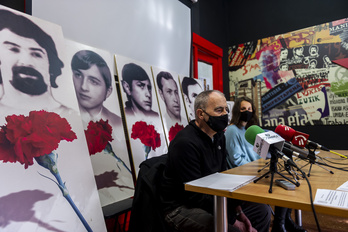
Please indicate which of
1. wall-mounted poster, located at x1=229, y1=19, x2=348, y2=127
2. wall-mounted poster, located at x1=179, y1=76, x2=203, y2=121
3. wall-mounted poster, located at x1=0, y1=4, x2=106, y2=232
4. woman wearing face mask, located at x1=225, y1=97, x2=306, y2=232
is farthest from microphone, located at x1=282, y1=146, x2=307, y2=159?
wall-mounted poster, located at x1=229, y1=19, x2=348, y2=127

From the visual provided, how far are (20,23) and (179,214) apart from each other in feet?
4.73

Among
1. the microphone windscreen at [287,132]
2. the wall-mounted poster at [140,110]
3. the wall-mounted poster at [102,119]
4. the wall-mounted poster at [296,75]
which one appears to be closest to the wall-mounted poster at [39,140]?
the wall-mounted poster at [102,119]

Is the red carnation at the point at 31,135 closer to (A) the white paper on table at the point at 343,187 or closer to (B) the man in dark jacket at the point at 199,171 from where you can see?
(B) the man in dark jacket at the point at 199,171

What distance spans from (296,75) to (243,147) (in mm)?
2402

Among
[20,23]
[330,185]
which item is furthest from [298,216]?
[20,23]

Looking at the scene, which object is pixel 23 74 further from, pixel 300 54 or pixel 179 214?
pixel 300 54

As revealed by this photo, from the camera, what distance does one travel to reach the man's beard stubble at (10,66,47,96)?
1.33 m

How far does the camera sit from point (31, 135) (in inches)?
52.0

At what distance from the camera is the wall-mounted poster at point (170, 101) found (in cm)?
262

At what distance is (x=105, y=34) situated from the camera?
7.45ft

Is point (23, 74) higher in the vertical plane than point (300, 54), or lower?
lower

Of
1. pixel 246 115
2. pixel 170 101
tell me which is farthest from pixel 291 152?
pixel 170 101

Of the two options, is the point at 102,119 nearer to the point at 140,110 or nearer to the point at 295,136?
the point at 140,110

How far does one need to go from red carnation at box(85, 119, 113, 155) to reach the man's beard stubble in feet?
1.66
